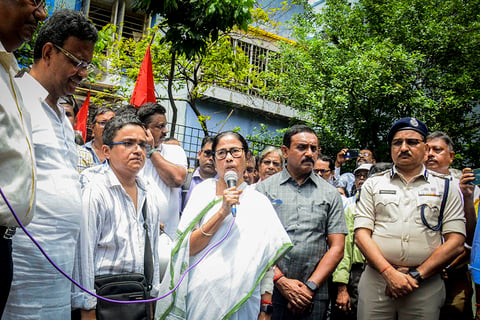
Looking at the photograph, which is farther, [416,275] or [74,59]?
[416,275]

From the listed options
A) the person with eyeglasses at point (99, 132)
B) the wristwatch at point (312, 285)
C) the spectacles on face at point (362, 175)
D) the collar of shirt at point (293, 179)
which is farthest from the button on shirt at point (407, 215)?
the person with eyeglasses at point (99, 132)

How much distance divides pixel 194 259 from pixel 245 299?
0.46 m

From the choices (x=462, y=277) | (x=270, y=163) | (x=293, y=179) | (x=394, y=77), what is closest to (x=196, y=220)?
(x=293, y=179)

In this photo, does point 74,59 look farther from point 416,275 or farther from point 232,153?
point 416,275

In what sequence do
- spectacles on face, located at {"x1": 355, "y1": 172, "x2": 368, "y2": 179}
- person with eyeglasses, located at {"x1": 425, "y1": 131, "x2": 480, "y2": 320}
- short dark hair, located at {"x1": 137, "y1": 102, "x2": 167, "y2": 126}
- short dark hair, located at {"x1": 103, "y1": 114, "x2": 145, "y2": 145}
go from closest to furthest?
short dark hair, located at {"x1": 103, "y1": 114, "x2": 145, "y2": 145} < person with eyeglasses, located at {"x1": 425, "y1": 131, "x2": 480, "y2": 320} < short dark hair, located at {"x1": 137, "y1": 102, "x2": 167, "y2": 126} < spectacles on face, located at {"x1": 355, "y1": 172, "x2": 368, "y2": 179}

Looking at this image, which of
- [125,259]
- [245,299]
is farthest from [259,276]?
[125,259]

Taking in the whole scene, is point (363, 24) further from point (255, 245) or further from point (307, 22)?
point (255, 245)

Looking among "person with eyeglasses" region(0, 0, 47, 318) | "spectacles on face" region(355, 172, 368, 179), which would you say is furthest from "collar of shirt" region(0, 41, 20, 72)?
"spectacles on face" region(355, 172, 368, 179)

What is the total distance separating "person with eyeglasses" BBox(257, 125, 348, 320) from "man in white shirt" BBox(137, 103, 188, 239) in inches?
32.2

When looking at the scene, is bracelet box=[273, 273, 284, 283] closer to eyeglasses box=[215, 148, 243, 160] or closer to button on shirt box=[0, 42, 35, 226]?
eyeglasses box=[215, 148, 243, 160]

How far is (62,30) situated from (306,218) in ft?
7.89

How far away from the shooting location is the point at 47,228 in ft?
7.68

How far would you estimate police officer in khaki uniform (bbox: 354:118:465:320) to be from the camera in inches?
140

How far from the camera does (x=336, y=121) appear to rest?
12.0 meters
